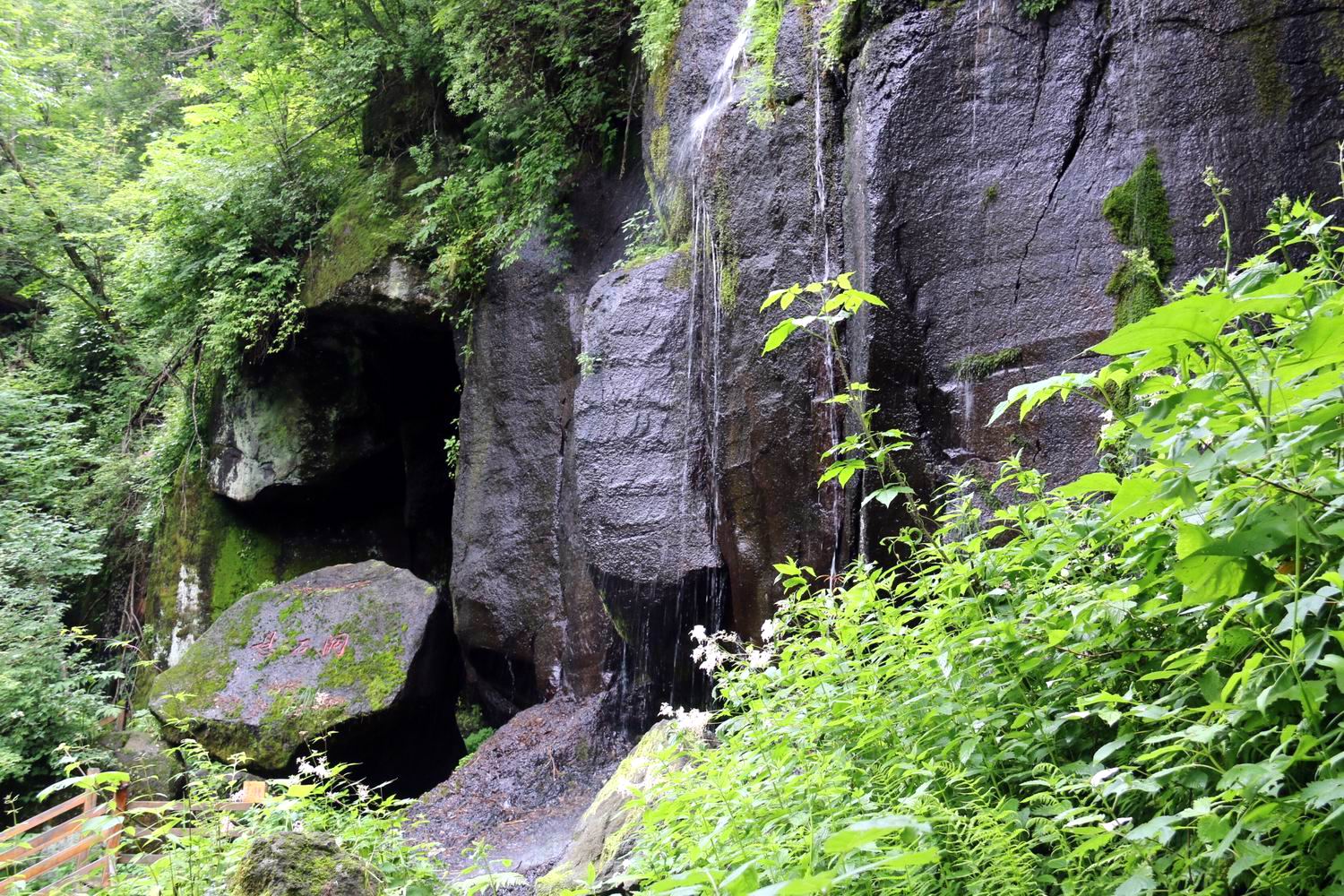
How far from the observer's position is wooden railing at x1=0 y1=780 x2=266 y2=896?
3547mm

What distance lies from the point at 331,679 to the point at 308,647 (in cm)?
56

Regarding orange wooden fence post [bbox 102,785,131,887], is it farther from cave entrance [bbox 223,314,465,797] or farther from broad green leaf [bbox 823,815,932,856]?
cave entrance [bbox 223,314,465,797]

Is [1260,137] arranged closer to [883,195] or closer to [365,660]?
[883,195]

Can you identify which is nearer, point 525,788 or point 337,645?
point 525,788

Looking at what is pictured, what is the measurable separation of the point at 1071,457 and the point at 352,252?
25.3 feet

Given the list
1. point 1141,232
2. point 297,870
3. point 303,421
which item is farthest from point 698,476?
point 303,421

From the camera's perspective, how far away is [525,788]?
23.5ft

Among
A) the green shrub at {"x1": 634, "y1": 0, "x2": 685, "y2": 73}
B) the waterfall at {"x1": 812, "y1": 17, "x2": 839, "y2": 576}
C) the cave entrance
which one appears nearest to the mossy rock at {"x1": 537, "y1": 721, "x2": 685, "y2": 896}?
the waterfall at {"x1": 812, "y1": 17, "x2": 839, "y2": 576}

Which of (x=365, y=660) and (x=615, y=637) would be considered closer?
(x=615, y=637)

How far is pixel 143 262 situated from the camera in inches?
435

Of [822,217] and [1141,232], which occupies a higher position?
[822,217]

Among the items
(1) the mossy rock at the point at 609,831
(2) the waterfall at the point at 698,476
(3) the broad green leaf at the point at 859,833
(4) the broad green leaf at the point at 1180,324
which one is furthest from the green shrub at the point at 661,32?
(3) the broad green leaf at the point at 859,833

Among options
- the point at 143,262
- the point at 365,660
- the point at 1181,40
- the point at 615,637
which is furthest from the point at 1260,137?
the point at 143,262

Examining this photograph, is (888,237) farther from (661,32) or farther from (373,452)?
(373,452)
